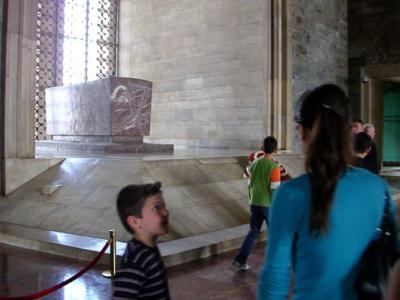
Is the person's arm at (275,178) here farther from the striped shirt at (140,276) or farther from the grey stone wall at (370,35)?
the grey stone wall at (370,35)

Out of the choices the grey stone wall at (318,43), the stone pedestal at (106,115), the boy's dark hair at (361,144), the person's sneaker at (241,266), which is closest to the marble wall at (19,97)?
the stone pedestal at (106,115)

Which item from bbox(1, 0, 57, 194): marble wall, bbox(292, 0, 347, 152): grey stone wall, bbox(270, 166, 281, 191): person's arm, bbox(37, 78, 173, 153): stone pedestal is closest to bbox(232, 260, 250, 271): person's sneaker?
bbox(270, 166, 281, 191): person's arm

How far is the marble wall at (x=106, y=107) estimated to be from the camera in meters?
9.38

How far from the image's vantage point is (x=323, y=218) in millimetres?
1412

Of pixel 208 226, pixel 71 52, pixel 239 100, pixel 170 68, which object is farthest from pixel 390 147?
pixel 208 226

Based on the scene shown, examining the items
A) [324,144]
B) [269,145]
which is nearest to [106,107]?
[269,145]

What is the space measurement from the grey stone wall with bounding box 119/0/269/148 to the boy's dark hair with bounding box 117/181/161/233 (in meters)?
10.2

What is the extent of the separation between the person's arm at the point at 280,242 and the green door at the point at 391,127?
17.1 meters

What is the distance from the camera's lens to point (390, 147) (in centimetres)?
1727

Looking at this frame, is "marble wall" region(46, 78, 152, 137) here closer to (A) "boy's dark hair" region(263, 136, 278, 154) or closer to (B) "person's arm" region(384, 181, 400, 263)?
(A) "boy's dark hair" region(263, 136, 278, 154)

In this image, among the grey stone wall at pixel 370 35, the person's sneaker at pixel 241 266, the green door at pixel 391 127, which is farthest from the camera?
the green door at pixel 391 127

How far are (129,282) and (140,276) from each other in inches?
1.9

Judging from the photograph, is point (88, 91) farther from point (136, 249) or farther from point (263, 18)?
point (136, 249)

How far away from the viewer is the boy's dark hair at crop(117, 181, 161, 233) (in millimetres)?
1925
